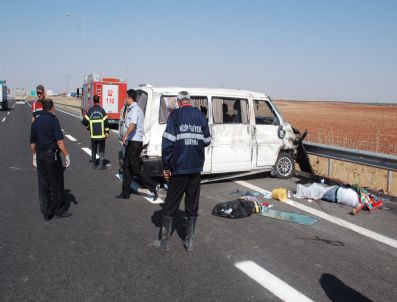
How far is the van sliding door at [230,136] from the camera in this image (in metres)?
8.18

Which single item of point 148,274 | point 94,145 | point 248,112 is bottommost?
point 148,274

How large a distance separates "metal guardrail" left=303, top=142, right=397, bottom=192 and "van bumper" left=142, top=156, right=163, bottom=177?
4040mm

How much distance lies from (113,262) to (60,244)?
93 centimetres

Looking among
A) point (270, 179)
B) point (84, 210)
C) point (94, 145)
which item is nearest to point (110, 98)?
point (94, 145)

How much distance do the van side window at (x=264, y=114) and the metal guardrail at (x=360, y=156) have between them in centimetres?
127

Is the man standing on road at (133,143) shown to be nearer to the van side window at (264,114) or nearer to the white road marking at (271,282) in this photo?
the van side window at (264,114)

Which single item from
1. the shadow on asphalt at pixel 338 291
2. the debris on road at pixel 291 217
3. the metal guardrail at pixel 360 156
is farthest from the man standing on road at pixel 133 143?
the metal guardrail at pixel 360 156

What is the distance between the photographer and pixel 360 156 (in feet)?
26.8

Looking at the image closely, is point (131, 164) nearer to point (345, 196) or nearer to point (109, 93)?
point (345, 196)

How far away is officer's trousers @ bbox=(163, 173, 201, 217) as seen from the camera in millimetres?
4719

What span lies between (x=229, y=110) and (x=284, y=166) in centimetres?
204

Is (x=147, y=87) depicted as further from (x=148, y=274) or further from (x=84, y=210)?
(x=148, y=274)

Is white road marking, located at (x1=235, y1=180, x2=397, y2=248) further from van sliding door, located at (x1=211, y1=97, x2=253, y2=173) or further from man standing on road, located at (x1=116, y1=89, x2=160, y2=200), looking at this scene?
man standing on road, located at (x1=116, y1=89, x2=160, y2=200)

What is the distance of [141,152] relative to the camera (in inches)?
290
